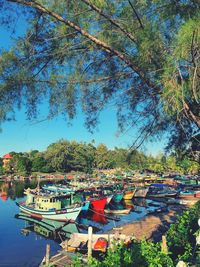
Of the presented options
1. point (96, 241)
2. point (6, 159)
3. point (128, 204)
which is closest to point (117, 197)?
point (128, 204)

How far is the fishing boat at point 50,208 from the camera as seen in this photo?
24078mm

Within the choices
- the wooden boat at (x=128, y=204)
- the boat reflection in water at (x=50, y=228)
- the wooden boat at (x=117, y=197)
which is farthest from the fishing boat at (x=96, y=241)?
the wooden boat at (x=117, y=197)

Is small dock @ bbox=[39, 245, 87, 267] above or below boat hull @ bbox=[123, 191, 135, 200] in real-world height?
below

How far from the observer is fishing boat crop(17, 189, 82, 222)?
24078 mm

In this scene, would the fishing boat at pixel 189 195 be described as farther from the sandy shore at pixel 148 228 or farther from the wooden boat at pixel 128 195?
the sandy shore at pixel 148 228

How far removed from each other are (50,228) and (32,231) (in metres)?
1.34

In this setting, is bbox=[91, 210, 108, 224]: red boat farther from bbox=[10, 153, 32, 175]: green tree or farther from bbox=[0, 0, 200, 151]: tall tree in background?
bbox=[10, 153, 32, 175]: green tree

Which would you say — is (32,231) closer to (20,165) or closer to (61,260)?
(61,260)

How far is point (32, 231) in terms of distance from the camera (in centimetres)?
2283

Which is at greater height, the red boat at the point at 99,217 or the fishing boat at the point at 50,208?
the fishing boat at the point at 50,208

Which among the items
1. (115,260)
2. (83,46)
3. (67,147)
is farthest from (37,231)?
(67,147)

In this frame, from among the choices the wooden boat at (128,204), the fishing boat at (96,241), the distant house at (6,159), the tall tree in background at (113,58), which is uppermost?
the distant house at (6,159)

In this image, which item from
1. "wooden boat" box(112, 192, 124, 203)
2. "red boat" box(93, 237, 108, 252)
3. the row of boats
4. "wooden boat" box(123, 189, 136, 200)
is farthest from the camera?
"wooden boat" box(123, 189, 136, 200)

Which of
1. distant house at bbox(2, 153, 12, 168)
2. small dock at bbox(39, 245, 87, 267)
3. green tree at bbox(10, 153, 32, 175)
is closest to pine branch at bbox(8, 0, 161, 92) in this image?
small dock at bbox(39, 245, 87, 267)
